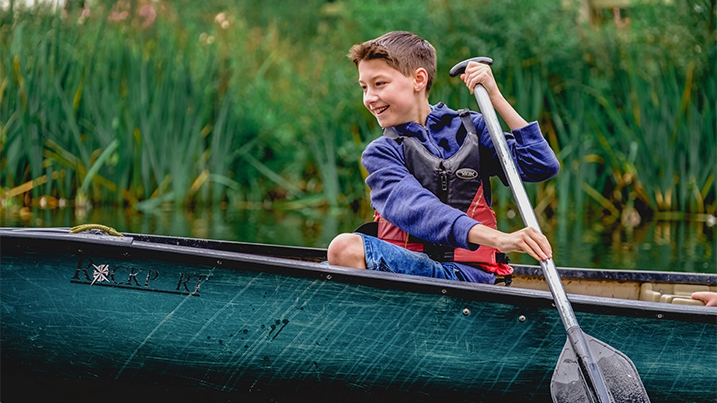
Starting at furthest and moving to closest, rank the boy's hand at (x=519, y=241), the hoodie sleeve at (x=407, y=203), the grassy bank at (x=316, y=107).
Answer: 1. the grassy bank at (x=316, y=107)
2. the hoodie sleeve at (x=407, y=203)
3. the boy's hand at (x=519, y=241)

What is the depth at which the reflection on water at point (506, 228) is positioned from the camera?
4938mm

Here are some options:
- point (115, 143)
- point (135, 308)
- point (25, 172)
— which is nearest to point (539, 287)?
point (135, 308)

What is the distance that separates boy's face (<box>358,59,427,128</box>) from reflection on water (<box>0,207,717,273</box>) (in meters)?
2.33

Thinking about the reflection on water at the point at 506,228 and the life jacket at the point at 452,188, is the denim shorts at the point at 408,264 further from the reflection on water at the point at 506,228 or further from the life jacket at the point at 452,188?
the reflection on water at the point at 506,228

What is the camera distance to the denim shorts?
2.39 metres

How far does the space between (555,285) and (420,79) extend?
702 millimetres

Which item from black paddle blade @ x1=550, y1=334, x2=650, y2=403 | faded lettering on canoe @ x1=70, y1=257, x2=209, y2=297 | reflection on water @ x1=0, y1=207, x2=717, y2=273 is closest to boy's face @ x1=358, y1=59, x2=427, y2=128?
faded lettering on canoe @ x1=70, y1=257, x2=209, y2=297

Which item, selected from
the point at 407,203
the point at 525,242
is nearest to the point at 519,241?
the point at 525,242

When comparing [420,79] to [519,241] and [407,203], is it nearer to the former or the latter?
[407,203]

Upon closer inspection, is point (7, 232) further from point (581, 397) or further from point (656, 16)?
point (656, 16)

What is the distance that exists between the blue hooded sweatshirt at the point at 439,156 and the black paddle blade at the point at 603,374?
0.37 m

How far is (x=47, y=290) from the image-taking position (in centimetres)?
243

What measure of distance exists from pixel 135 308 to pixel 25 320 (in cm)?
32

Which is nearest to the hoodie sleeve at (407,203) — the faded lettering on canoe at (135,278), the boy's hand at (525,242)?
the boy's hand at (525,242)
